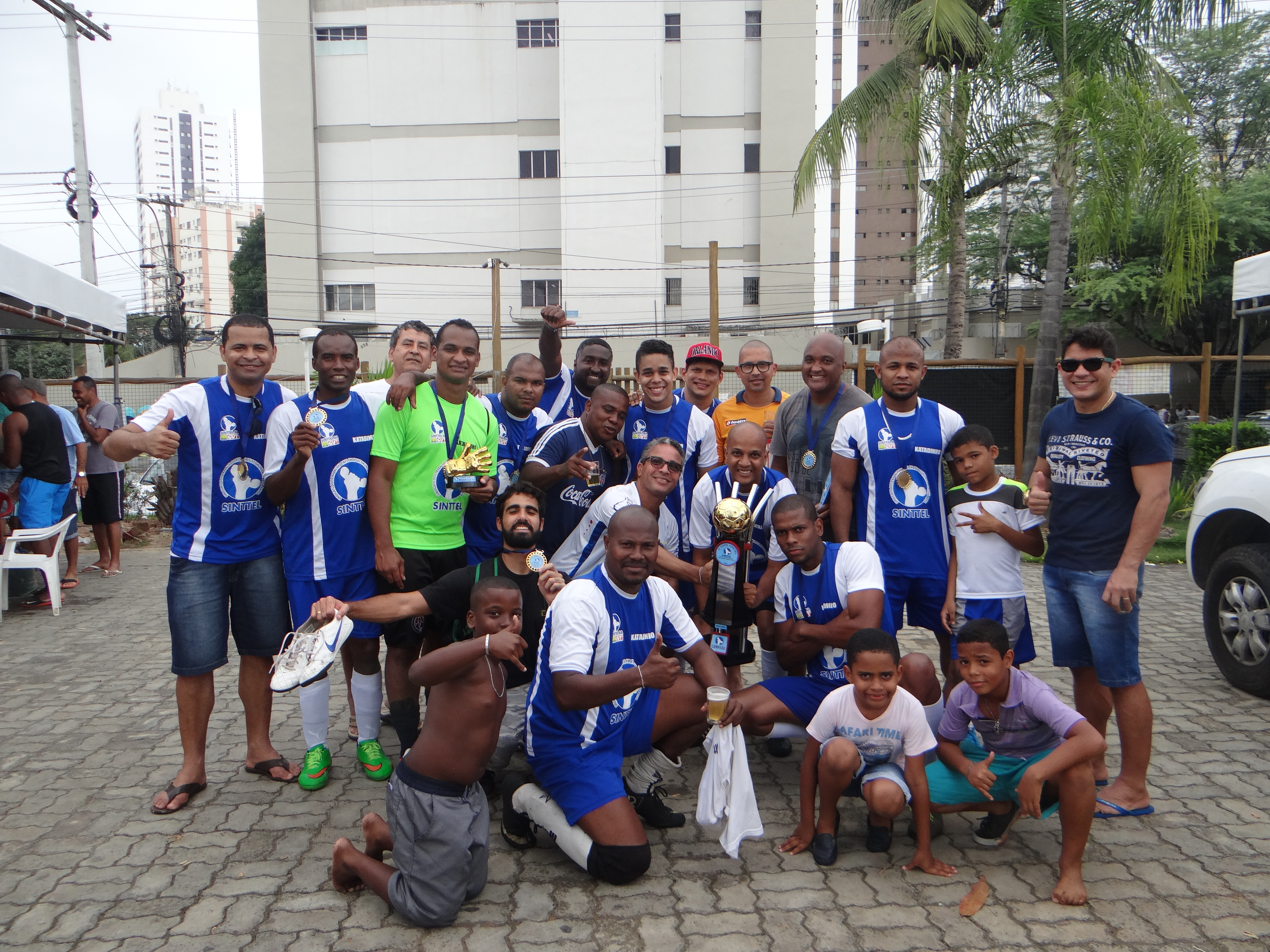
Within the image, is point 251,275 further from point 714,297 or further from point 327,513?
point 327,513

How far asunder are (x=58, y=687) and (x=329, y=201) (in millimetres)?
35657

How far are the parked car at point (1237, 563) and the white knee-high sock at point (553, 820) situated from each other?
4249 mm

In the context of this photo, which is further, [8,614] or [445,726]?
[8,614]

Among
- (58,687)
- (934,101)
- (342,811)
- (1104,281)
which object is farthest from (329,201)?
(342,811)

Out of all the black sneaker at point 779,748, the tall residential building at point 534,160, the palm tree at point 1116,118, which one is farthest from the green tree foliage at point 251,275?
the black sneaker at point 779,748

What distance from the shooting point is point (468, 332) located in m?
4.65

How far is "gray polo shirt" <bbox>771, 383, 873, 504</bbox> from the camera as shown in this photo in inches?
203

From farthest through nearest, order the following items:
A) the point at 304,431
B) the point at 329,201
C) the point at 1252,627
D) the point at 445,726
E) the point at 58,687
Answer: the point at 329,201
the point at 58,687
the point at 1252,627
the point at 304,431
the point at 445,726

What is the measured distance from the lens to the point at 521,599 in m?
3.64

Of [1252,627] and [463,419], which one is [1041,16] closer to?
[1252,627]

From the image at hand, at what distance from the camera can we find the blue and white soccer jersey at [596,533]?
14.7ft


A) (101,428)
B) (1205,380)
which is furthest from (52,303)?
(1205,380)

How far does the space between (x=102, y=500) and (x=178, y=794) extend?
266 inches

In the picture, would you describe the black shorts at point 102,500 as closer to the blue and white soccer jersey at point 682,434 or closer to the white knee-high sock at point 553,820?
the blue and white soccer jersey at point 682,434
